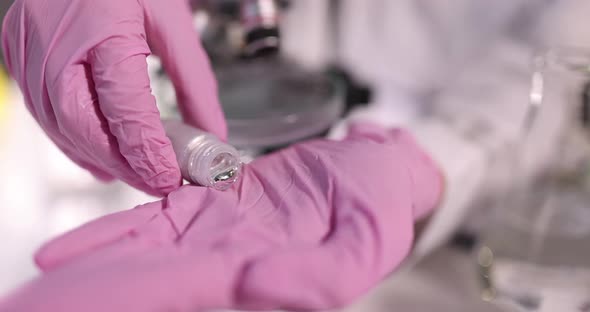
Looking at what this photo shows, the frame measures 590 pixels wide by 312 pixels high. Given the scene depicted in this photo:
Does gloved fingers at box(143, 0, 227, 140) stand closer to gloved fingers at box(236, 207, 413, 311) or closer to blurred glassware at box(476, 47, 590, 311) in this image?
gloved fingers at box(236, 207, 413, 311)

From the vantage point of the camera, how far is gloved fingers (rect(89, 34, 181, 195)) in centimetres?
32

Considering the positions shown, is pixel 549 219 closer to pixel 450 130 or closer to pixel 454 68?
pixel 450 130

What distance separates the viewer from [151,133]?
328 millimetres

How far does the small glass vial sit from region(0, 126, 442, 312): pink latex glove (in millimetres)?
10

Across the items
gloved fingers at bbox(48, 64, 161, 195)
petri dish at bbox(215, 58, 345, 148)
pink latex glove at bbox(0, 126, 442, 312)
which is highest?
gloved fingers at bbox(48, 64, 161, 195)

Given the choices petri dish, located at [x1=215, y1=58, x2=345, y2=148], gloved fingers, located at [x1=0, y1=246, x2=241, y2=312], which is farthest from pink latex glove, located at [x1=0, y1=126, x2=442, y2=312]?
petri dish, located at [x1=215, y1=58, x2=345, y2=148]

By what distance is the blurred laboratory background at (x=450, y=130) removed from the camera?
536mm

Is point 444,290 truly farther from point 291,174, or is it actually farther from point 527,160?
point 291,174

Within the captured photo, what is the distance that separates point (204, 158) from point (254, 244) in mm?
74

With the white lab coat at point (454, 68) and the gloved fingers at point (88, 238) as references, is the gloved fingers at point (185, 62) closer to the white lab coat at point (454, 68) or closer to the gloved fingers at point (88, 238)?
the gloved fingers at point (88, 238)

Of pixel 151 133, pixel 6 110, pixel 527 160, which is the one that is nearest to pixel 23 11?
pixel 151 133

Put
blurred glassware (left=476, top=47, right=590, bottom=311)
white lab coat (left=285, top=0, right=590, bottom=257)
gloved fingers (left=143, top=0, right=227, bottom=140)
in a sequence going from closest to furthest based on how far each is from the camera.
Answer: gloved fingers (left=143, top=0, right=227, bottom=140), blurred glassware (left=476, top=47, right=590, bottom=311), white lab coat (left=285, top=0, right=590, bottom=257)

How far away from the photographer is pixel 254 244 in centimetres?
31

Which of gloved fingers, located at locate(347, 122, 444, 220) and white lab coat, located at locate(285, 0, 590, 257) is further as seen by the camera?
white lab coat, located at locate(285, 0, 590, 257)
